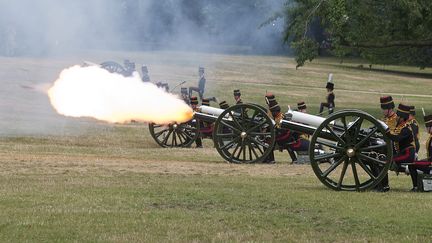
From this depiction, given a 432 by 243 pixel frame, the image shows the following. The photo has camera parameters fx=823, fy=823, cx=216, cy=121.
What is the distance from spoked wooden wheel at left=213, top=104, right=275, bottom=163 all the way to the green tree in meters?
16.1

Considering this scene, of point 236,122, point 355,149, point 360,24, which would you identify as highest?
point 360,24

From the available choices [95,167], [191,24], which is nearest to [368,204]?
[95,167]

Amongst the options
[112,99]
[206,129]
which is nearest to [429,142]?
[206,129]

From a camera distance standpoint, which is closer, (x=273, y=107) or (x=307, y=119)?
(x=307, y=119)

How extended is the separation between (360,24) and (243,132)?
17.5 metres

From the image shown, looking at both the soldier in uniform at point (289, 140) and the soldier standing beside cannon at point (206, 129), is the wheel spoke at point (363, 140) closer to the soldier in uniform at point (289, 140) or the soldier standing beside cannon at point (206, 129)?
the soldier in uniform at point (289, 140)

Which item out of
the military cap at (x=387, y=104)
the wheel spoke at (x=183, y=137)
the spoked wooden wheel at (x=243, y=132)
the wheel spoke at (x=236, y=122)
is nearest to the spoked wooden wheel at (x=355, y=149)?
the military cap at (x=387, y=104)

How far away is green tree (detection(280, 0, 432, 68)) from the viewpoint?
3412cm

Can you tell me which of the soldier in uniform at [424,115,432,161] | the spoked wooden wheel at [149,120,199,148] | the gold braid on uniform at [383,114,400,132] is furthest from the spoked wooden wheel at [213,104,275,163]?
the gold braid on uniform at [383,114,400,132]

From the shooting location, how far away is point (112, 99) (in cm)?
2269

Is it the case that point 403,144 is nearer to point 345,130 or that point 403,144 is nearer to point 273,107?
point 345,130

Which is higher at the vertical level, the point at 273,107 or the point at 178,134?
the point at 273,107

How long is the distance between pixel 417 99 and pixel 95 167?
36.2m

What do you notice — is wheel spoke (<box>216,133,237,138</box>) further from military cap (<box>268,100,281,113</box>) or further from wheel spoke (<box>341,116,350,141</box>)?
wheel spoke (<box>341,116,350,141</box>)
